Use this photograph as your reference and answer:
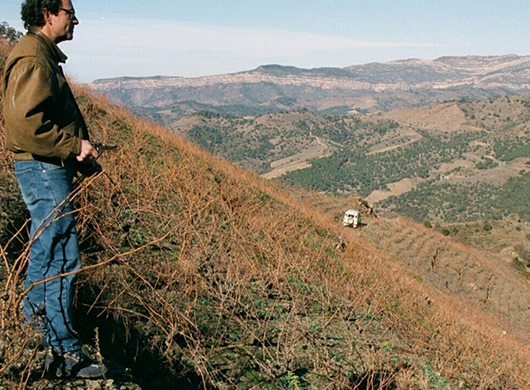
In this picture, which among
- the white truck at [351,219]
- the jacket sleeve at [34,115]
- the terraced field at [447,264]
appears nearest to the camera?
the jacket sleeve at [34,115]

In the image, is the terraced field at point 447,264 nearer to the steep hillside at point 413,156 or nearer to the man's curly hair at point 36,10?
the man's curly hair at point 36,10

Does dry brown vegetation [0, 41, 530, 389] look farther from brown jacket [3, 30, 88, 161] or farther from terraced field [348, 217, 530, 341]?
terraced field [348, 217, 530, 341]

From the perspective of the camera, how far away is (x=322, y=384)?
3477 millimetres

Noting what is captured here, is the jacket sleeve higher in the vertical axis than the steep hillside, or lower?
higher

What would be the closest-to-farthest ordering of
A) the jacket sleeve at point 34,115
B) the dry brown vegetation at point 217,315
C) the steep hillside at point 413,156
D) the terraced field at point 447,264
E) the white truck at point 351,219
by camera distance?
the jacket sleeve at point 34,115 → the dry brown vegetation at point 217,315 → the terraced field at point 447,264 → the white truck at point 351,219 → the steep hillside at point 413,156

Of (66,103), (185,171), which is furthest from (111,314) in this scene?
(185,171)

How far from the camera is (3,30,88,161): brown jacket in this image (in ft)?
6.76

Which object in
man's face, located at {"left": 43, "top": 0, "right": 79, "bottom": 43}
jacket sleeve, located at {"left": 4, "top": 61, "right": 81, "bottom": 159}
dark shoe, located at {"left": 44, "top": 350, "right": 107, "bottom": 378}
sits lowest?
dark shoe, located at {"left": 44, "top": 350, "right": 107, "bottom": 378}

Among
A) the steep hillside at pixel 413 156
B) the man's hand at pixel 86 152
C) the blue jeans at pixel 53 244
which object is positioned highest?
the man's hand at pixel 86 152

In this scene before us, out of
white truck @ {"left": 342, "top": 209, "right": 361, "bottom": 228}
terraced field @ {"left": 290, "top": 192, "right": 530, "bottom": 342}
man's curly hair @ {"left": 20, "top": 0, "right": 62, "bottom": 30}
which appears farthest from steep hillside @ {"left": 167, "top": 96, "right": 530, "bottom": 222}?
man's curly hair @ {"left": 20, "top": 0, "right": 62, "bottom": 30}

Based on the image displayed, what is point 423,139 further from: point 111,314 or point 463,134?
point 111,314

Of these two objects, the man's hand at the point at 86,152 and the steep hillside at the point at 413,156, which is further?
the steep hillside at the point at 413,156

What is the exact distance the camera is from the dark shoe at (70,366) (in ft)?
7.30

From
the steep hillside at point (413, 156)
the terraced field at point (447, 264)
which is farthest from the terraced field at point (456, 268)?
the steep hillside at point (413, 156)
